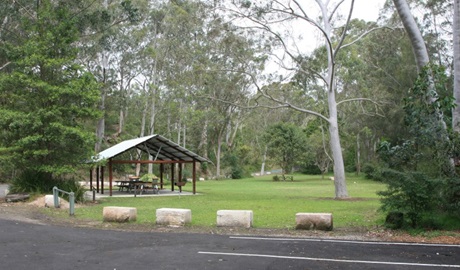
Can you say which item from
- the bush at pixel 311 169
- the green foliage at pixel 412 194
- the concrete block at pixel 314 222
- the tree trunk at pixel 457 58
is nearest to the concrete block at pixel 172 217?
the concrete block at pixel 314 222

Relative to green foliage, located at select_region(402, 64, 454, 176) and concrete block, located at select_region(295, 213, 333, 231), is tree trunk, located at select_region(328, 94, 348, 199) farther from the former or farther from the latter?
concrete block, located at select_region(295, 213, 333, 231)

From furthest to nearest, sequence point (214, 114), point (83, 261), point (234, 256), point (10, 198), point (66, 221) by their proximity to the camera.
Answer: point (214, 114), point (10, 198), point (66, 221), point (234, 256), point (83, 261)

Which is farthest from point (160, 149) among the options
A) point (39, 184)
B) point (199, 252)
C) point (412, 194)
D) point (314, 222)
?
point (199, 252)

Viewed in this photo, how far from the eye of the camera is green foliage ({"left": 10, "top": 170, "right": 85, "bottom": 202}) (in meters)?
19.7

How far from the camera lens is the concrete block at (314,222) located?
11.9 meters

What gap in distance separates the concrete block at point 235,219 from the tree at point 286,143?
119 ft

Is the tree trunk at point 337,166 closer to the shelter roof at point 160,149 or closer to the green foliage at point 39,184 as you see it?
the shelter roof at point 160,149

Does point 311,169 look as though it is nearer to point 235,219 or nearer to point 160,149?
point 160,149

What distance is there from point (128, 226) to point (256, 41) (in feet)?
49.3

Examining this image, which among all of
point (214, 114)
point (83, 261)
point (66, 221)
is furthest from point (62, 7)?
point (214, 114)

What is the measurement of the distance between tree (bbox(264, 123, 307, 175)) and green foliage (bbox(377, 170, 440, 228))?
36910 mm

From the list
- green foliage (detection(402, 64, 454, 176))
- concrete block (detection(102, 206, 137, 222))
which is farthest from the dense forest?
concrete block (detection(102, 206, 137, 222))

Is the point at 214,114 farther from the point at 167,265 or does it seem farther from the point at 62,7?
the point at 167,265

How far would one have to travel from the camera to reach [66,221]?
13.8m
